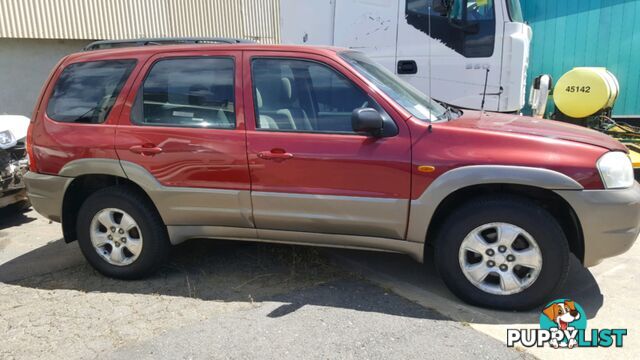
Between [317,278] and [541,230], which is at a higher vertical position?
[541,230]

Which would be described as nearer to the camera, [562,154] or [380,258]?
[562,154]

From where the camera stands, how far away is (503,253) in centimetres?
336

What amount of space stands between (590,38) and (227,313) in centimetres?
818

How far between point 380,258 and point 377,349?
1456mm

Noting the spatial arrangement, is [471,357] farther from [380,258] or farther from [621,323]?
[380,258]

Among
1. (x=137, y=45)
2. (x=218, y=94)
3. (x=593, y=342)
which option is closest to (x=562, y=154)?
(x=593, y=342)

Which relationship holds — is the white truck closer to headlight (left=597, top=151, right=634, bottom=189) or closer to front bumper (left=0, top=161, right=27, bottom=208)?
headlight (left=597, top=151, right=634, bottom=189)

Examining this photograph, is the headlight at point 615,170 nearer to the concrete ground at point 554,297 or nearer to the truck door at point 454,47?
the concrete ground at point 554,297

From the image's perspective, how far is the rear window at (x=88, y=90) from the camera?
4.03 m

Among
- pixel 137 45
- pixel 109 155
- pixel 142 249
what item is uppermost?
pixel 137 45

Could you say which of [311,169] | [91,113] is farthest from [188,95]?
[311,169]

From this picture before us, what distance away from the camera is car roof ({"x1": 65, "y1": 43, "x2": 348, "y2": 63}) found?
375 centimetres

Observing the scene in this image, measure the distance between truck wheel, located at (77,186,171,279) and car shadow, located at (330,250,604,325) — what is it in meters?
1.51

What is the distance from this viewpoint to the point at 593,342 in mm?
3090
